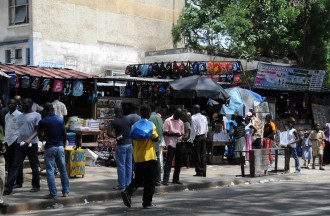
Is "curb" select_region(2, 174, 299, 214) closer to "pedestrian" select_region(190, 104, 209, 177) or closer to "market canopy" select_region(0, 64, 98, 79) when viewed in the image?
"pedestrian" select_region(190, 104, 209, 177)

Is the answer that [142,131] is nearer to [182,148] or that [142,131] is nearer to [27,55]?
[182,148]

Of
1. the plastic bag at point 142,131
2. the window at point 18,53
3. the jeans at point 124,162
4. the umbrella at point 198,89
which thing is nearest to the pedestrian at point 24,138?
the jeans at point 124,162

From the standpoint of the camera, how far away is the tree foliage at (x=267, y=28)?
82.0 ft

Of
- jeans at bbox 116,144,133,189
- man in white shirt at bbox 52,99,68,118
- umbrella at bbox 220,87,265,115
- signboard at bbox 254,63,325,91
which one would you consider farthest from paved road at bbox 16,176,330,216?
signboard at bbox 254,63,325,91

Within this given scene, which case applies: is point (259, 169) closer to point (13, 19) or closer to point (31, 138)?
point (31, 138)

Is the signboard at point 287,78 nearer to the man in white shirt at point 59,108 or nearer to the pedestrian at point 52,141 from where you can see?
the man in white shirt at point 59,108

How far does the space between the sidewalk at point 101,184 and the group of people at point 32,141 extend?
0.24m

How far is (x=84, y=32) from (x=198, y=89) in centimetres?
1181

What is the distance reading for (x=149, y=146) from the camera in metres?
10.0

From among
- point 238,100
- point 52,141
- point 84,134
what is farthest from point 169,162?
point 238,100

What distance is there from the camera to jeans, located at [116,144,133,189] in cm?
1183

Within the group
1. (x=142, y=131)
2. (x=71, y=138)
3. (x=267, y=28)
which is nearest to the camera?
(x=142, y=131)

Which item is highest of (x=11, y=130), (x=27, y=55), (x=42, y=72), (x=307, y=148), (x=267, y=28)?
(x=267, y=28)

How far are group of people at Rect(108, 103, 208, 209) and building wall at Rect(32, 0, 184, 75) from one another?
11.6 meters
